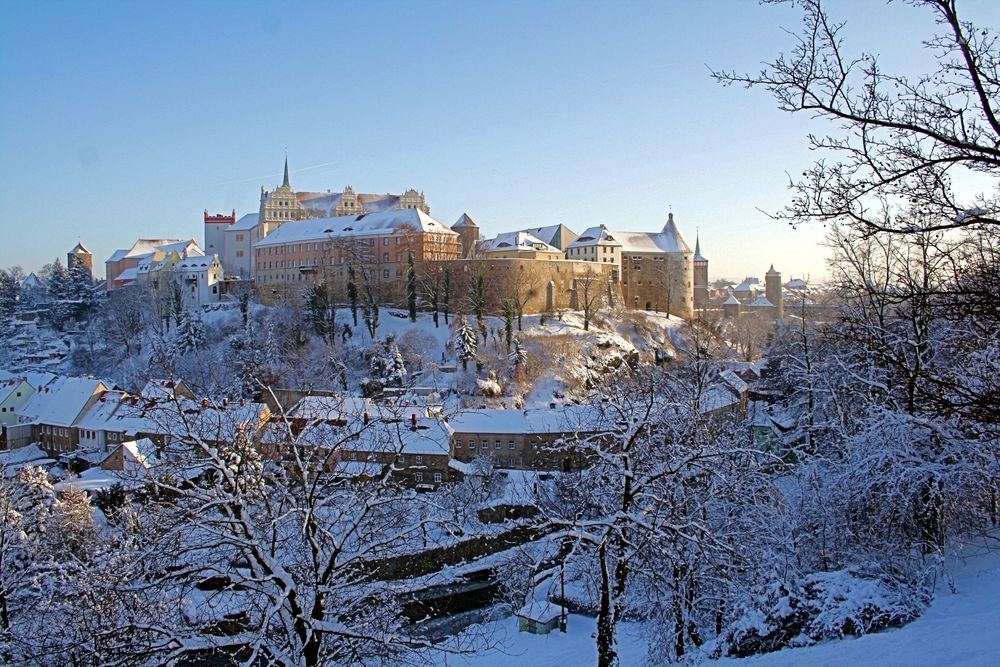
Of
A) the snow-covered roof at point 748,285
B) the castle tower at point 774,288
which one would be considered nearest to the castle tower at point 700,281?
the castle tower at point 774,288

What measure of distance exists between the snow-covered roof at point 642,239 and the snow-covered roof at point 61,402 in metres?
37.1

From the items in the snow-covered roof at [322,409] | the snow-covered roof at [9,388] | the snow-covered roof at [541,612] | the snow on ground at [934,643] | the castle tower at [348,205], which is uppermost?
the castle tower at [348,205]

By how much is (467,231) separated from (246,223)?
80.8ft

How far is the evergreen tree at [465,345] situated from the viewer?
4006cm

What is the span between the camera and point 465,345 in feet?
132

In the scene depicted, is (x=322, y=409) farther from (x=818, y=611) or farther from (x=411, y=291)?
(x=411, y=291)

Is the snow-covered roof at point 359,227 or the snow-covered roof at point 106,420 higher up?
the snow-covered roof at point 359,227

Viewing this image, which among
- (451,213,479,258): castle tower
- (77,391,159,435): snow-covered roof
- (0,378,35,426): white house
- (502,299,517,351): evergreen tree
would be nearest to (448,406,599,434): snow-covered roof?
(502,299,517,351): evergreen tree

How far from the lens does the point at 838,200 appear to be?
208 inches

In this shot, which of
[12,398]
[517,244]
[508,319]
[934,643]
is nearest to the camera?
[934,643]

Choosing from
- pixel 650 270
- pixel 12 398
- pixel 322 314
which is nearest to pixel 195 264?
pixel 322 314

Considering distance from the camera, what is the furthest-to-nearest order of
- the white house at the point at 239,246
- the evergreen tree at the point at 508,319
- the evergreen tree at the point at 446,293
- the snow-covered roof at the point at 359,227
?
1. the white house at the point at 239,246
2. the snow-covered roof at the point at 359,227
3. the evergreen tree at the point at 446,293
4. the evergreen tree at the point at 508,319

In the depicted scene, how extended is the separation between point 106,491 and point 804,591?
22.9 metres

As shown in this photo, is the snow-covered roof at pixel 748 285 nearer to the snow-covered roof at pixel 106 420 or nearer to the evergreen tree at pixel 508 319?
the evergreen tree at pixel 508 319
